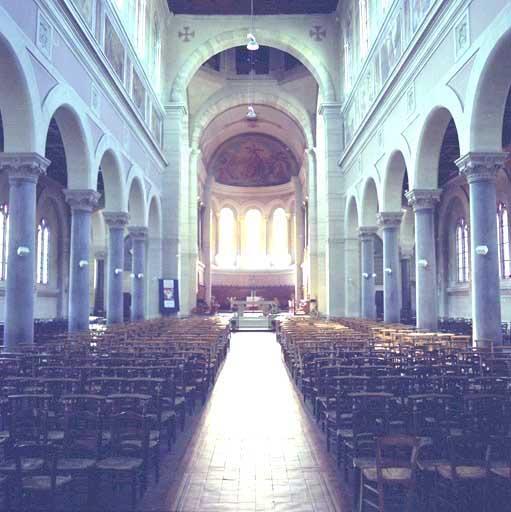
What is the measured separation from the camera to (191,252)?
40344 millimetres

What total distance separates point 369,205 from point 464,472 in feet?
77.1

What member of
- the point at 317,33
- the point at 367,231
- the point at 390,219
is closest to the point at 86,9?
the point at 390,219

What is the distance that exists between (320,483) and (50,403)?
3431 mm

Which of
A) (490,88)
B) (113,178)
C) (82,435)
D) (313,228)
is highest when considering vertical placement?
(313,228)

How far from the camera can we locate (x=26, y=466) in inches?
221

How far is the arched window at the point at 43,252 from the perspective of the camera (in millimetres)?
29219

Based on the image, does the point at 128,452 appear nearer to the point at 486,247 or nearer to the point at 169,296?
the point at 486,247

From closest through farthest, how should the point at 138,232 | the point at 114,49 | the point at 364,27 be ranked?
the point at 114,49 → the point at 364,27 → the point at 138,232

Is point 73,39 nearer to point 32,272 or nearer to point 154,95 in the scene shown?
point 32,272

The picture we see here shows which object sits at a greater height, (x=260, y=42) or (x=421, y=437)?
(x=260, y=42)

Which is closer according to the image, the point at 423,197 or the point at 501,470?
the point at 501,470

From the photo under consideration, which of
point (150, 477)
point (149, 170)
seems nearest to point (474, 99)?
point (150, 477)

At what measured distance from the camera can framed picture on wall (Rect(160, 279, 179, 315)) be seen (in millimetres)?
32188

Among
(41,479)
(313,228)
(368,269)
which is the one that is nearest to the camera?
(41,479)
